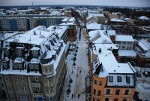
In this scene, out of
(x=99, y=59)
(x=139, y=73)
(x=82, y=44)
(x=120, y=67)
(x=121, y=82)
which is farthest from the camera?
(x=82, y=44)

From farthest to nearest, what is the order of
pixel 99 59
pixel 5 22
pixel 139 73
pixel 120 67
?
pixel 5 22, pixel 139 73, pixel 99 59, pixel 120 67

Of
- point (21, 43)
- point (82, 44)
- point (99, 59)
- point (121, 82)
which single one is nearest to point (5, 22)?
point (82, 44)

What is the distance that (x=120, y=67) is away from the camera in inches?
1887

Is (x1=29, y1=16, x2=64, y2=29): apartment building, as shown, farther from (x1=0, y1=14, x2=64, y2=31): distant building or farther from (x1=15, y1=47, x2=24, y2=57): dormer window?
(x1=15, y1=47, x2=24, y2=57): dormer window

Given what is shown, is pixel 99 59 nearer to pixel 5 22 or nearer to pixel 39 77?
pixel 39 77

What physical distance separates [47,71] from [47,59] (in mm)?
3651

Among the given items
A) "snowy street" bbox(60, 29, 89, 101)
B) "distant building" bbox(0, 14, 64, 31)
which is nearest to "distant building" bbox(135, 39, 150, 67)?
"snowy street" bbox(60, 29, 89, 101)

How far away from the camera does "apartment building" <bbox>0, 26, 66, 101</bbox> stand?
150 feet

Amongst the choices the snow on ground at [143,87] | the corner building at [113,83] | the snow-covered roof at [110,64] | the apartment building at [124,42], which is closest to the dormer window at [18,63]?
the corner building at [113,83]

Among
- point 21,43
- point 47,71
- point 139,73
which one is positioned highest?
point 21,43

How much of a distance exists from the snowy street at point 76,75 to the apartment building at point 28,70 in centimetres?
966

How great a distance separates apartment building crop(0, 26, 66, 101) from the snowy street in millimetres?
9664

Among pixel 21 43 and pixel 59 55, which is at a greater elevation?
pixel 21 43

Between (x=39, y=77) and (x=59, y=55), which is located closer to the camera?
(x=39, y=77)
